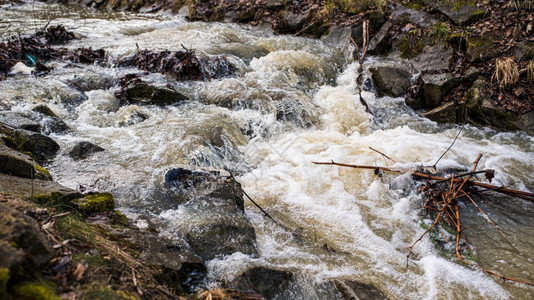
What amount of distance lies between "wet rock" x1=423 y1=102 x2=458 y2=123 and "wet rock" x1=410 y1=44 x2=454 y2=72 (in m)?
1.56

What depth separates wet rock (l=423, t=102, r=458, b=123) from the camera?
690 cm

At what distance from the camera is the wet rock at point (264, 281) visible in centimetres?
263

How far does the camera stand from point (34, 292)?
4.81ft

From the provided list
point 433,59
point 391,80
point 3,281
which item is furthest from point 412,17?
point 3,281

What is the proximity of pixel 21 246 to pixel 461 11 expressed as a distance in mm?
10804

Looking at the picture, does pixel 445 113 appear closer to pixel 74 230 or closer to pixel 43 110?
pixel 74 230

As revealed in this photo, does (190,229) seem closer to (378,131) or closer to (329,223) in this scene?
(329,223)

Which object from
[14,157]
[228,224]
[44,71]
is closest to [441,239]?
[228,224]

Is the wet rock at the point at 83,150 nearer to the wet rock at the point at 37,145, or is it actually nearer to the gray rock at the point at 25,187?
the wet rock at the point at 37,145

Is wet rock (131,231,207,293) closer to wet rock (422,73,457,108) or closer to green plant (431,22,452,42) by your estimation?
wet rock (422,73,457,108)

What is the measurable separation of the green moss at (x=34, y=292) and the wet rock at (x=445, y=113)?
7.36 m

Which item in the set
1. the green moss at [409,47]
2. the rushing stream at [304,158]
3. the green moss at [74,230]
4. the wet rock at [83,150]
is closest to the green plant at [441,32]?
the green moss at [409,47]

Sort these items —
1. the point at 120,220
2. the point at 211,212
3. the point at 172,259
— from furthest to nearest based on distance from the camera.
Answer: the point at 211,212 < the point at 120,220 < the point at 172,259

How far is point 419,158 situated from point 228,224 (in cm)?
372
